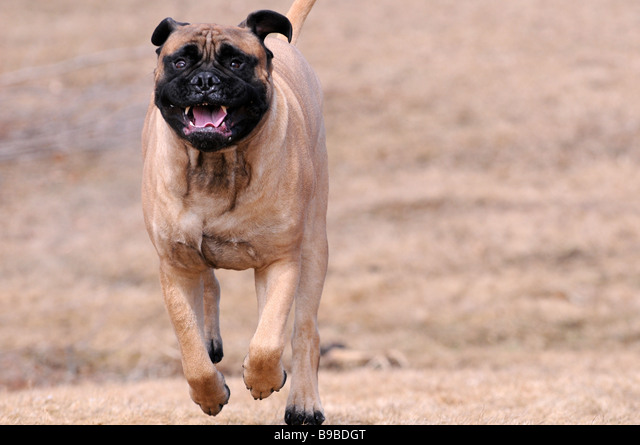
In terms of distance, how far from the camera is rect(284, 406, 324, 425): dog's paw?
5566mm

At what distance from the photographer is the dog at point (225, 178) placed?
431 cm

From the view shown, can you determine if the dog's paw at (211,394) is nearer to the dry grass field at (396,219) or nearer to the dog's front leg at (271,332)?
the dog's front leg at (271,332)

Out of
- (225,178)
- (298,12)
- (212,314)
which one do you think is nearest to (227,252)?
(225,178)

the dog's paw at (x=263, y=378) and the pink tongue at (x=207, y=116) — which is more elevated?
the pink tongue at (x=207, y=116)

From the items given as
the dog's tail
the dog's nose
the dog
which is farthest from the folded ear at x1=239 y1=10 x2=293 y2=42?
the dog's tail

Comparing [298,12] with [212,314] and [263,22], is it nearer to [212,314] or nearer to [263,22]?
[263,22]

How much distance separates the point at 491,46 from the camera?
23016 mm

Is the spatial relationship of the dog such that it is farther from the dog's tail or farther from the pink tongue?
the dog's tail

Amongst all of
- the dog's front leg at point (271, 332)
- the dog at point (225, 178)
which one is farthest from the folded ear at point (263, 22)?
the dog's front leg at point (271, 332)

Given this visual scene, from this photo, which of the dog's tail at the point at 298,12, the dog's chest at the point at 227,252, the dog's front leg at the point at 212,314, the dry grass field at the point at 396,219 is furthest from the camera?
the dry grass field at the point at 396,219

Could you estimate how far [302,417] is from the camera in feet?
18.3

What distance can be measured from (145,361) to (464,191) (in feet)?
25.0

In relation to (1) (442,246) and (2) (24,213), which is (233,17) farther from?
(1) (442,246)

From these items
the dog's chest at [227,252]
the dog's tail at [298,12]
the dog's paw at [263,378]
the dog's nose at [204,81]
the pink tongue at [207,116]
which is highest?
the dog's nose at [204,81]
